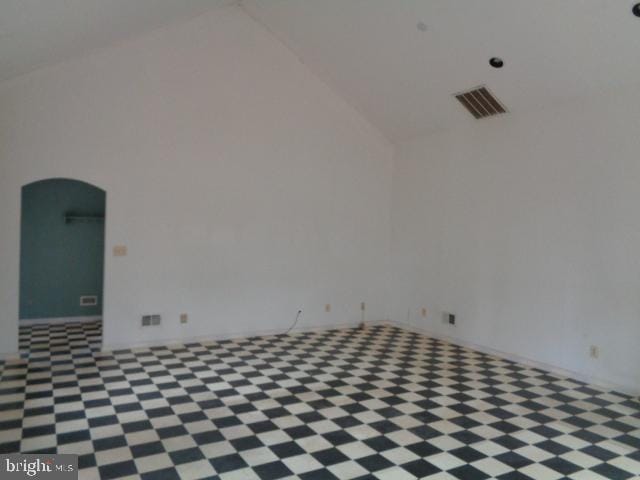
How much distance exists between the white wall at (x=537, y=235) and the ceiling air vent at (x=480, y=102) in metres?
0.14

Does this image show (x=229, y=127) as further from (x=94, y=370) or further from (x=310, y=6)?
(x=94, y=370)

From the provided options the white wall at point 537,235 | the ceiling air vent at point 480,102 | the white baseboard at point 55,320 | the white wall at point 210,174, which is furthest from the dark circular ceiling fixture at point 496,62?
the white baseboard at point 55,320

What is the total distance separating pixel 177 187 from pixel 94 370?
250cm

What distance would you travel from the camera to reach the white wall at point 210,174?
571 cm

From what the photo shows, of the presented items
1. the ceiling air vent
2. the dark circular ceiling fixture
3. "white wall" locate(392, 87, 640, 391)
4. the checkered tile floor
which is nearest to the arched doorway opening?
the checkered tile floor

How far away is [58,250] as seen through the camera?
291 inches

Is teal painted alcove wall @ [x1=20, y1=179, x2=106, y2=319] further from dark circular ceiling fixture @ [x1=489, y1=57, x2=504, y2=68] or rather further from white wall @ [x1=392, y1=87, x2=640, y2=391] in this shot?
dark circular ceiling fixture @ [x1=489, y1=57, x2=504, y2=68]

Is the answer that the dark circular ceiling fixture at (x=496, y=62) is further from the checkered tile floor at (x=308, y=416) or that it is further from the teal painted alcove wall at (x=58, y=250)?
the teal painted alcove wall at (x=58, y=250)

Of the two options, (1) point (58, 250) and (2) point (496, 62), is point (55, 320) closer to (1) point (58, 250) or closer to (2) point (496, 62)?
(1) point (58, 250)

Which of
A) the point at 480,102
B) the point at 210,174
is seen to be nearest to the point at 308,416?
the point at 210,174

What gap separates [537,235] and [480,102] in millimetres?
1859

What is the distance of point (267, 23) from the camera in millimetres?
6770

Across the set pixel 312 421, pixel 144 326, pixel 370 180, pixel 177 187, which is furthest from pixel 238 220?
pixel 312 421

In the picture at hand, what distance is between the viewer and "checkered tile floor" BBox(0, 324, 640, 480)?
3229 mm
